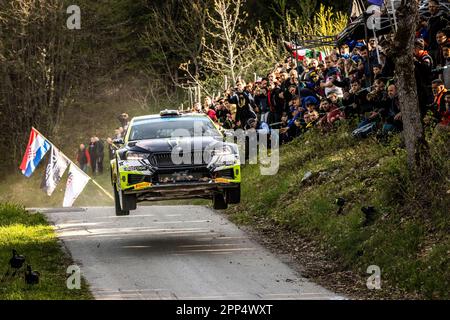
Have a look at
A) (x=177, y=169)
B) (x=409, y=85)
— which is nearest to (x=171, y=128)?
(x=177, y=169)

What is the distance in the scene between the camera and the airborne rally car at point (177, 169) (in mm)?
16375

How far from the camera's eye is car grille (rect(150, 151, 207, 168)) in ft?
53.9

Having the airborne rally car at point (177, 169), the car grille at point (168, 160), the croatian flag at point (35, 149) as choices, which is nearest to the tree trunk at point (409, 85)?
the airborne rally car at point (177, 169)

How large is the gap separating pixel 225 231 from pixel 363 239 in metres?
4.82

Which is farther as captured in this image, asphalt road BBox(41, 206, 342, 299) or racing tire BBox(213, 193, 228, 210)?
racing tire BBox(213, 193, 228, 210)

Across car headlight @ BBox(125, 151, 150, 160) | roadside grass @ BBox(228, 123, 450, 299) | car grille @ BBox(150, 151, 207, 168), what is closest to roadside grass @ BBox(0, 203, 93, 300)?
car headlight @ BBox(125, 151, 150, 160)

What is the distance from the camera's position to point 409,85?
1584 centimetres

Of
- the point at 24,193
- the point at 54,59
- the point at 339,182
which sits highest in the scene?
the point at 54,59

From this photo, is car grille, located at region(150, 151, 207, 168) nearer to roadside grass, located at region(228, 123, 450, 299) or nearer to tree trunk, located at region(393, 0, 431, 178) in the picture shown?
roadside grass, located at region(228, 123, 450, 299)

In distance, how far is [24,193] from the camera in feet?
152

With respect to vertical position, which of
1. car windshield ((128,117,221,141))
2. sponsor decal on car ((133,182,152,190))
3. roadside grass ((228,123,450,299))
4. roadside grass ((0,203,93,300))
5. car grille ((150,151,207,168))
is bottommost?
roadside grass ((0,203,93,300))

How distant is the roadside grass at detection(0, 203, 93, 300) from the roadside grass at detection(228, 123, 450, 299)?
4.34 metres
